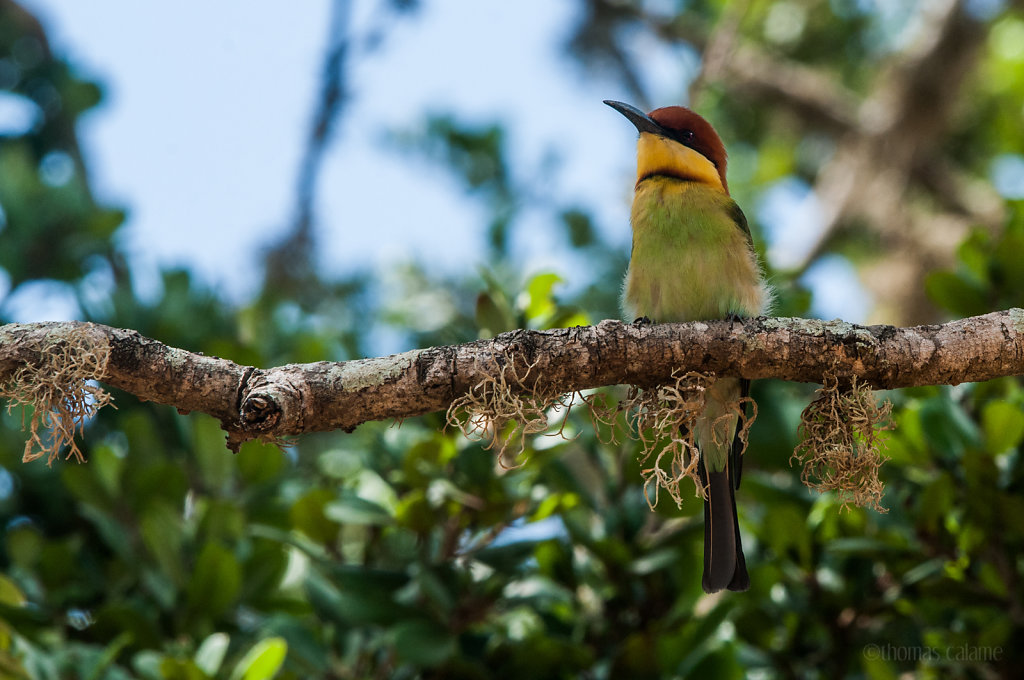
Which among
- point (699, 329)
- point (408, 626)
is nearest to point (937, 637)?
point (699, 329)

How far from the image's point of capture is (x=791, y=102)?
4.90 m

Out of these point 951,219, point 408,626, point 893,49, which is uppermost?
point 893,49

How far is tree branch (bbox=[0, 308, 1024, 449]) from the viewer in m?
1.59

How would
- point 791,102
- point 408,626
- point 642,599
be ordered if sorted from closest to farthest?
point 408,626 < point 642,599 < point 791,102

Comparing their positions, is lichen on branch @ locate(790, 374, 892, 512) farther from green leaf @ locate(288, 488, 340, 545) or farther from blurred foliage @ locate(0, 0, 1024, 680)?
green leaf @ locate(288, 488, 340, 545)

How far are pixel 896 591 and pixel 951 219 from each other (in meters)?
3.16

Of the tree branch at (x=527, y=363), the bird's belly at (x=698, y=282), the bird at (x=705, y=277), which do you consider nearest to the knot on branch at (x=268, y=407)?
the tree branch at (x=527, y=363)

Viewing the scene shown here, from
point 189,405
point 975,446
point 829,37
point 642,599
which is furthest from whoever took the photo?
point 829,37

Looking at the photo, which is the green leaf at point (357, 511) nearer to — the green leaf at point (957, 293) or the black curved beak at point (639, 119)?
the black curved beak at point (639, 119)

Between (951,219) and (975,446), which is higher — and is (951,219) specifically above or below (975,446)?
above

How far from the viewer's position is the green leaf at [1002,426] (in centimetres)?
214

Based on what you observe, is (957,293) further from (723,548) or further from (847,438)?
(723,548)

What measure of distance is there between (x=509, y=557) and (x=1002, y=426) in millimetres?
1245

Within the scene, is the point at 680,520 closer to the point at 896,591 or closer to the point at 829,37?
the point at 896,591
